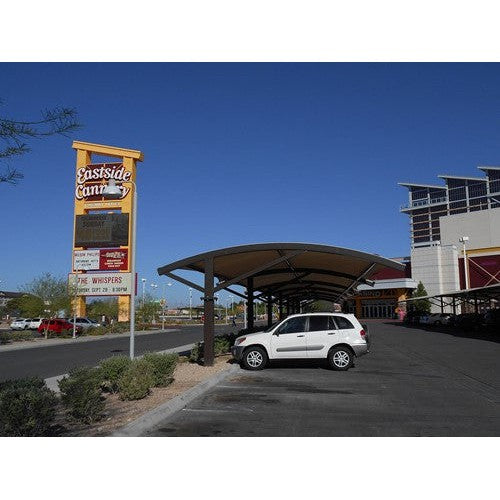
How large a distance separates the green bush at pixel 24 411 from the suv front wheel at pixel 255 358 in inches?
335

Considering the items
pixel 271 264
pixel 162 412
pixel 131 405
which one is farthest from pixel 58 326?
pixel 162 412

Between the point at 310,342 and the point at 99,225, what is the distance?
41.7 meters

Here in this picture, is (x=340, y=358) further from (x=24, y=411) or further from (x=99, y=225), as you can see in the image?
(x=99, y=225)

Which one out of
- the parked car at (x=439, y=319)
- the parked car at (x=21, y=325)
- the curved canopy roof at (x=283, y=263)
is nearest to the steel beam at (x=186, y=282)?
the curved canopy roof at (x=283, y=263)

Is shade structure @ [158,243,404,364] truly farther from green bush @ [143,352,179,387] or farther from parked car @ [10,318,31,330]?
parked car @ [10,318,31,330]

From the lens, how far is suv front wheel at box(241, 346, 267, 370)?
49.8 feet

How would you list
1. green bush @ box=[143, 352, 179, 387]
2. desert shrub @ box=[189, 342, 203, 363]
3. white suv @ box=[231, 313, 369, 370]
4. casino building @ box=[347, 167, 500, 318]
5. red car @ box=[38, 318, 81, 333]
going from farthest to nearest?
casino building @ box=[347, 167, 500, 318] → red car @ box=[38, 318, 81, 333] → desert shrub @ box=[189, 342, 203, 363] → white suv @ box=[231, 313, 369, 370] → green bush @ box=[143, 352, 179, 387]

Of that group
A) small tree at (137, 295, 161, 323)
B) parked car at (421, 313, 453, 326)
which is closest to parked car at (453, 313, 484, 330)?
parked car at (421, 313, 453, 326)

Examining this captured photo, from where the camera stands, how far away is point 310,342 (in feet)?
49.4

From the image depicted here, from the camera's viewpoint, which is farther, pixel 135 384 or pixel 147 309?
pixel 147 309

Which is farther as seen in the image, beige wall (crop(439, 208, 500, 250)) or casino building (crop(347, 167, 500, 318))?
beige wall (crop(439, 208, 500, 250))

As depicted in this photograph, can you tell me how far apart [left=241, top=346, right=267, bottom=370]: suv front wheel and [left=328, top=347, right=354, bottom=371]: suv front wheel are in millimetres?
Result: 1855

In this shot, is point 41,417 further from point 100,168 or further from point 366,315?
point 366,315

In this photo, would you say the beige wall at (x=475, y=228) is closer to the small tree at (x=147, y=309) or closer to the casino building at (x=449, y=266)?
the casino building at (x=449, y=266)
